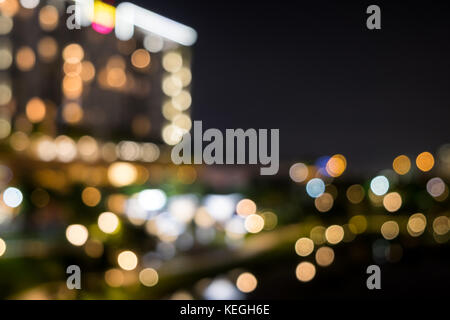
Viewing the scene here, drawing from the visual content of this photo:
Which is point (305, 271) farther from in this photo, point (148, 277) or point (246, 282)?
point (148, 277)

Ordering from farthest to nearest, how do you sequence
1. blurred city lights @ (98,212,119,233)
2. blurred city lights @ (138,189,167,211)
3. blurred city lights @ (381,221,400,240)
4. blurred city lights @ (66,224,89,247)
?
blurred city lights @ (381,221,400,240) < blurred city lights @ (138,189,167,211) < blurred city lights @ (98,212,119,233) < blurred city lights @ (66,224,89,247)

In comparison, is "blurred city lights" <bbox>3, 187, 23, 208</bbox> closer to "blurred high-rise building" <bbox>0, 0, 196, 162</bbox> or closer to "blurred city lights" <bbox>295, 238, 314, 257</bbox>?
"blurred high-rise building" <bbox>0, 0, 196, 162</bbox>

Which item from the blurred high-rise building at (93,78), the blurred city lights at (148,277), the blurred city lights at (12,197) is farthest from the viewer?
the blurred high-rise building at (93,78)

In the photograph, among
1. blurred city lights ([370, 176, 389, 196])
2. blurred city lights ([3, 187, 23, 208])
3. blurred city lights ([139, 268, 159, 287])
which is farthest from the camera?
blurred city lights ([370, 176, 389, 196])

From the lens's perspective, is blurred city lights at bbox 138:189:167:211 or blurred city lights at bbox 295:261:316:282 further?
blurred city lights at bbox 138:189:167:211

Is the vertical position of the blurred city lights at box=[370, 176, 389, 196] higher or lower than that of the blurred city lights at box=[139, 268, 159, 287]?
higher

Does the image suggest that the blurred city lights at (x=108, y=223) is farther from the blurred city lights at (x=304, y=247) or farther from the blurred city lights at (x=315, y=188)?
the blurred city lights at (x=315, y=188)

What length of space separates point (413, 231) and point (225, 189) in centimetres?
1330

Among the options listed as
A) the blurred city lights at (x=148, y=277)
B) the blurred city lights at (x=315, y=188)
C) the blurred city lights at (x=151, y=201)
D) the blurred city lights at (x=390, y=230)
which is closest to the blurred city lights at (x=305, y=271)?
the blurred city lights at (x=148, y=277)

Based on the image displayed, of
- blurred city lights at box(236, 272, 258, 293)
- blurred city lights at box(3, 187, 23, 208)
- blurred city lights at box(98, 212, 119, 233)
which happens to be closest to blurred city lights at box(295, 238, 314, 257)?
blurred city lights at box(236, 272, 258, 293)

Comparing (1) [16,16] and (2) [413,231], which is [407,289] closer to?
(2) [413,231]

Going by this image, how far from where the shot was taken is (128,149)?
39.9 m

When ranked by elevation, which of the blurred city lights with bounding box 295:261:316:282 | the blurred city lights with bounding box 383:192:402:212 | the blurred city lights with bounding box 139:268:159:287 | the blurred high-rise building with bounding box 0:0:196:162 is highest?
the blurred high-rise building with bounding box 0:0:196:162
